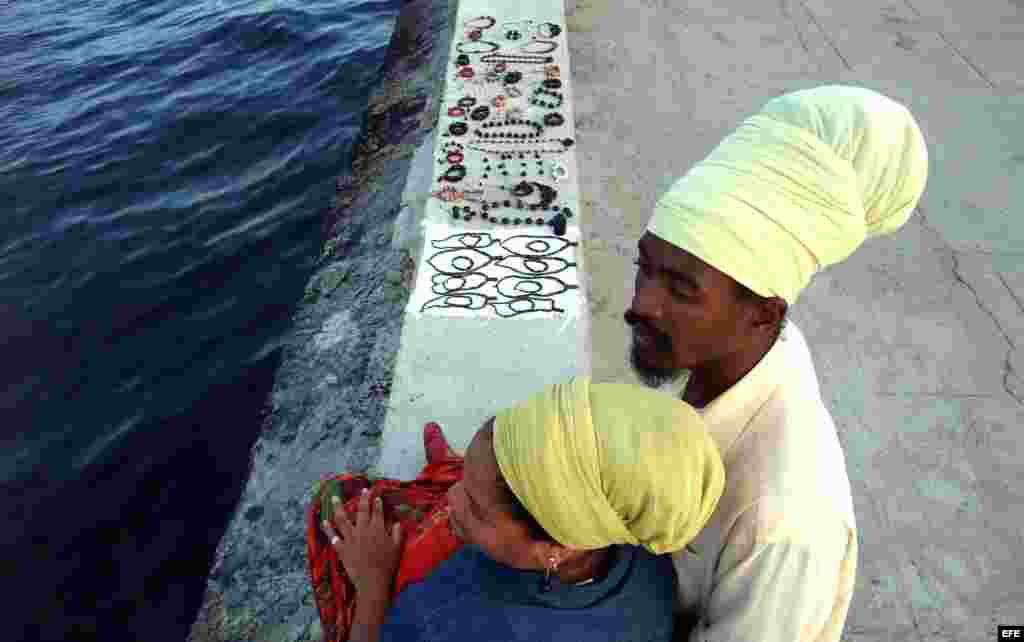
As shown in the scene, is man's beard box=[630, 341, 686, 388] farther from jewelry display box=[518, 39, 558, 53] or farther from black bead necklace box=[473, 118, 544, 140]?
jewelry display box=[518, 39, 558, 53]

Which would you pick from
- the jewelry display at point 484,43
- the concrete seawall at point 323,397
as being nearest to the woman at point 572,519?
the concrete seawall at point 323,397

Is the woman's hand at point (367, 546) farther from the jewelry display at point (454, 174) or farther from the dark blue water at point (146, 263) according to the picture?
the jewelry display at point (454, 174)

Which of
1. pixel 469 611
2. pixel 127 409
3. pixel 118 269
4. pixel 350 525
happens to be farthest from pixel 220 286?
pixel 469 611

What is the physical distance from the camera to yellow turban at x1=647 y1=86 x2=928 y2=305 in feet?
5.43

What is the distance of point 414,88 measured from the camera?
7.72m

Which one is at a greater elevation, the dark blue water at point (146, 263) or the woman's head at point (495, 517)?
the woman's head at point (495, 517)

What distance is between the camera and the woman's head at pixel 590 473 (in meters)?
1.42

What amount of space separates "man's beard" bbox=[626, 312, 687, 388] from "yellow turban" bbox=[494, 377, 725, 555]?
0.37 meters

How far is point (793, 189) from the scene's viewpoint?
1.65m

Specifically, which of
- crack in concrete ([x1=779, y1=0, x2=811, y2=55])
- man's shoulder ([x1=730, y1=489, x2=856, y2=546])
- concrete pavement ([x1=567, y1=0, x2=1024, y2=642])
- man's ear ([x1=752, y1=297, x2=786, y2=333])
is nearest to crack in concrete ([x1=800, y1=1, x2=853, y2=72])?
concrete pavement ([x1=567, y1=0, x2=1024, y2=642])

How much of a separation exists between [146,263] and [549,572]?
5978mm

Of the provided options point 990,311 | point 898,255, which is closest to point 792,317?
point 898,255

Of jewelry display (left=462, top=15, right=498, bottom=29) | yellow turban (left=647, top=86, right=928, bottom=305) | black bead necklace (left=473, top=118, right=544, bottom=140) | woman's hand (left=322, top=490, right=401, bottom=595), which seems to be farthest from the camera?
jewelry display (left=462, top=15, right=498, bottom=29)

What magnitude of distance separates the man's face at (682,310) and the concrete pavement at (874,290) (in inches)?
56.6
